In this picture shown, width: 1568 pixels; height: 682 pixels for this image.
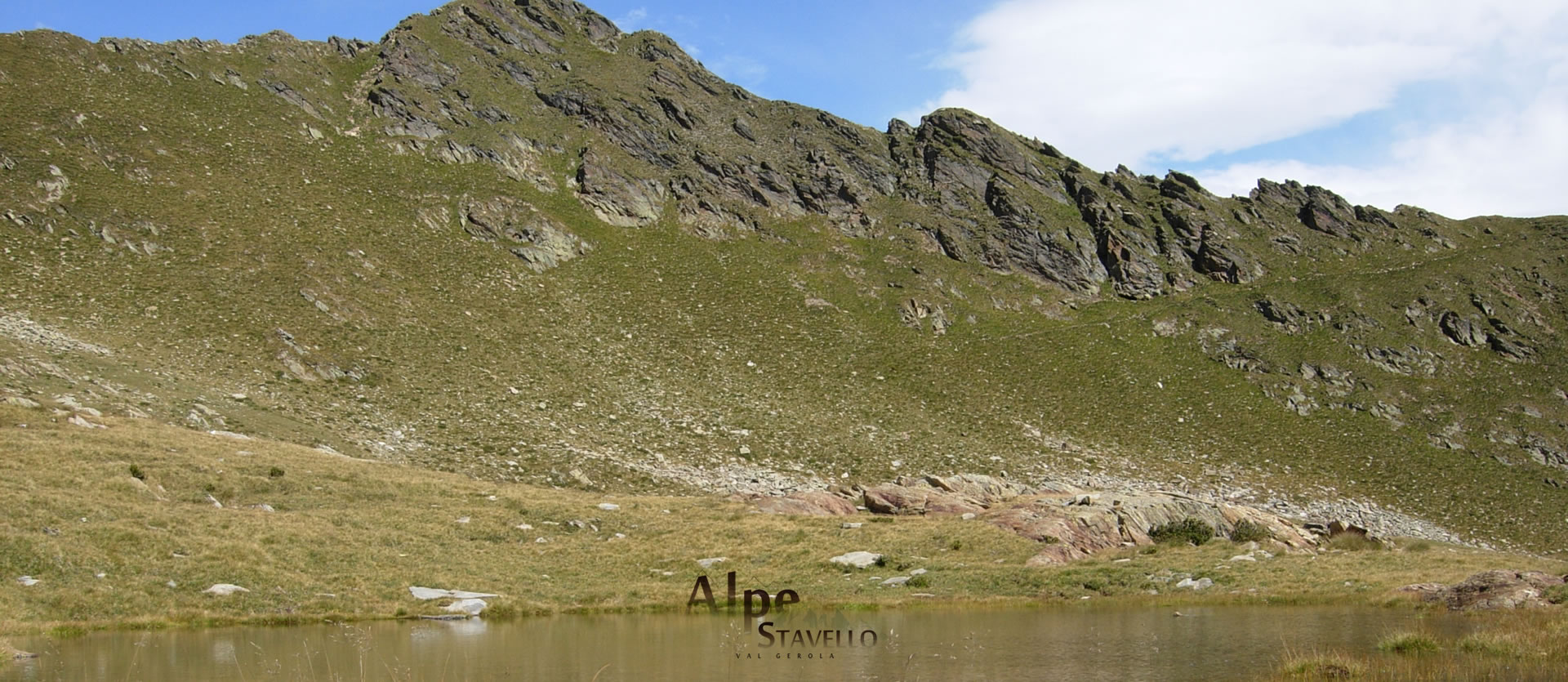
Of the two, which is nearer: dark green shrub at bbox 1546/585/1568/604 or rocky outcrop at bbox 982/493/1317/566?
dark green shrub at bbox 1546/585/1568/604

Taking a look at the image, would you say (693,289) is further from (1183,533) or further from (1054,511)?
(1183,533)

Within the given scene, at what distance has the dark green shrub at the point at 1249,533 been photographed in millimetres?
36312

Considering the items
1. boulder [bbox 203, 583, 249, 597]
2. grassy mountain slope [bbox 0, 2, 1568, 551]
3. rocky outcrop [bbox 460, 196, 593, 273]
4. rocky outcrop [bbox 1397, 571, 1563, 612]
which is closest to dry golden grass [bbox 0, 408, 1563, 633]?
boulder [bbox 203, 583, 249, 597]

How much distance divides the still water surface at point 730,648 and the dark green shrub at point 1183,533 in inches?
493

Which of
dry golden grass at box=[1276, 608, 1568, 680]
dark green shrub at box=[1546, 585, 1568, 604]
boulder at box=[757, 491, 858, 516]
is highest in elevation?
boulder at box=[757, 491, 858, 516]

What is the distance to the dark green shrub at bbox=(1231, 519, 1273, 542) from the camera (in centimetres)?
3631

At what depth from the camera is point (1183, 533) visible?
34812 millimetres

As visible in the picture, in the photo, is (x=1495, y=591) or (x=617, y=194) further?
(x=617, y=194)

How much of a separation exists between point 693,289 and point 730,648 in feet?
215

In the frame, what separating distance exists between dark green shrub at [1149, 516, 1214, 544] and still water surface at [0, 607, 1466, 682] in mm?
12516

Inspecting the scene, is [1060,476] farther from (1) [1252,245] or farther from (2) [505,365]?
(1) [1252,245]

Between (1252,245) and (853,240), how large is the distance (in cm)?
4904

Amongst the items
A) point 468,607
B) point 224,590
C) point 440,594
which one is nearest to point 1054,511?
point 468,607

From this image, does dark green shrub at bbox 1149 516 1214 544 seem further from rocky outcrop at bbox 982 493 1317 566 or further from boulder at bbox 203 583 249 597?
boulder at bbox 203 583 249 597
